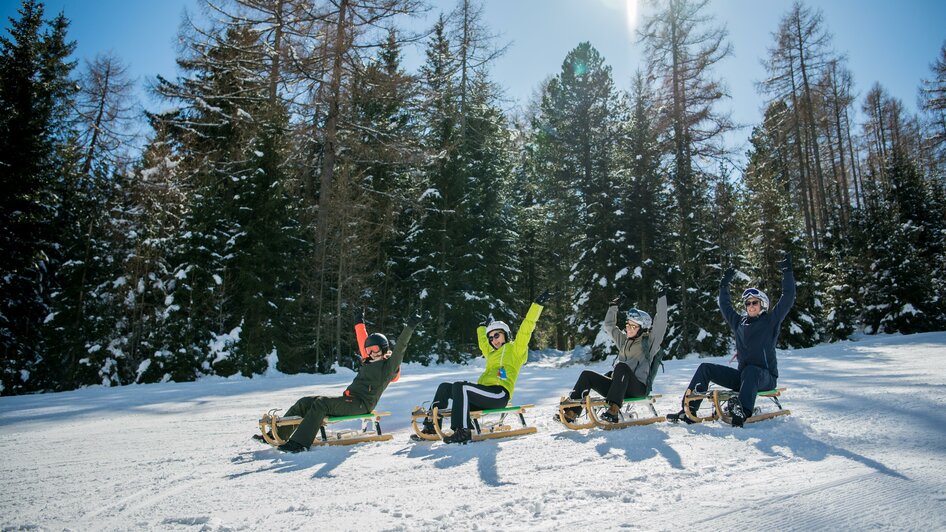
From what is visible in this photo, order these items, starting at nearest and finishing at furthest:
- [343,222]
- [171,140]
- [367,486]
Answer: [367,486] < [343,222] < [171,140]

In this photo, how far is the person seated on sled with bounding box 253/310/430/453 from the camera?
575 cm

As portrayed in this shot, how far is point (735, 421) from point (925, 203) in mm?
29282

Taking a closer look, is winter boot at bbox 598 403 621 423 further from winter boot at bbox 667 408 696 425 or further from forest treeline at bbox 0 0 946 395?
forest treeline at bbox 0 0 946 395

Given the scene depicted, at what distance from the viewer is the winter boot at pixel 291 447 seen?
564 cm

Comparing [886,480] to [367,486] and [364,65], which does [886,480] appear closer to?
[367,486]

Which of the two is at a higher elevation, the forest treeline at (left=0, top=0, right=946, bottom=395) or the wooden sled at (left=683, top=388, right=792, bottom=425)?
the forest treeline at (left=0, top=0, right=946, bottom=395)

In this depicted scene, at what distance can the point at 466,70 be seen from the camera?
95.2ft

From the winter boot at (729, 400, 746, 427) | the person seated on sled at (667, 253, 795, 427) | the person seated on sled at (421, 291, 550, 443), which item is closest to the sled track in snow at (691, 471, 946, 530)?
the winter boot at (729, 400, 746, 427)

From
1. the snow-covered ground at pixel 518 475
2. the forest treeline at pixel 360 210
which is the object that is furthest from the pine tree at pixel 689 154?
the snow-covered ground at pixel 518 475

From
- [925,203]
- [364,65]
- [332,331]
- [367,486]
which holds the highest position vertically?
[364,65]

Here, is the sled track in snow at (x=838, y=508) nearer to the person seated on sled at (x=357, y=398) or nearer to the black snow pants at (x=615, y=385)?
the black snow pants at (x=615, y=385)

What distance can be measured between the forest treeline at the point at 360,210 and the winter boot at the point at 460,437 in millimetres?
10565

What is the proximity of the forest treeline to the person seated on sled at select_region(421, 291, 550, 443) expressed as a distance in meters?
9.46

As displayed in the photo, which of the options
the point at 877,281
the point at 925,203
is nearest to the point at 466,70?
the point at 877,281
